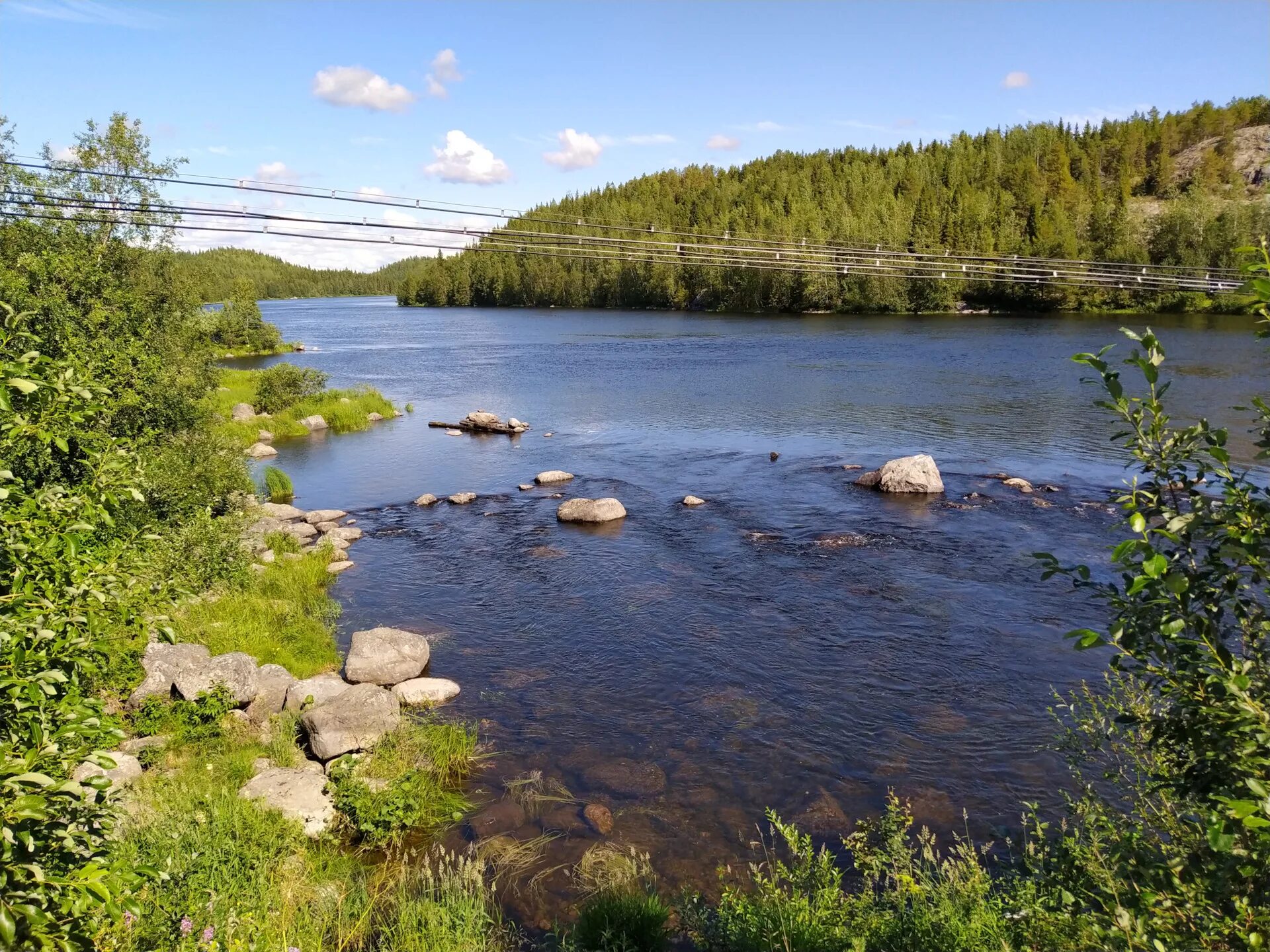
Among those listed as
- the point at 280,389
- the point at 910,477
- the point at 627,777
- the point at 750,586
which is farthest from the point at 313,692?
the point at 280,389

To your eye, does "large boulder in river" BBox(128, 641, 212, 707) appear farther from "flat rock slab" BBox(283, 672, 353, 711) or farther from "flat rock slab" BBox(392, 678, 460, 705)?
"flat rock slab" BBox(392, 678, 460, 705)

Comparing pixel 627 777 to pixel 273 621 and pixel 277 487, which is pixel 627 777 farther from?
pixel 277 487

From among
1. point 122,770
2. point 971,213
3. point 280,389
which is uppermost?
point 971,213

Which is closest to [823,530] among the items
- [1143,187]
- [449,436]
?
[449,436]

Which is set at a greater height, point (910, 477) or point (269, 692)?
point (910, 477)

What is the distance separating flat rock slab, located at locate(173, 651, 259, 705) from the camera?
14883mm

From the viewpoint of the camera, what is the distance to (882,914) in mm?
8438

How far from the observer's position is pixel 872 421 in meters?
43.2

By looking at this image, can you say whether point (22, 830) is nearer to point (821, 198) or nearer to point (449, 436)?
point (449, 436)

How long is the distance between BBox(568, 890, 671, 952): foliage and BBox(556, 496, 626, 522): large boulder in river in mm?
19211

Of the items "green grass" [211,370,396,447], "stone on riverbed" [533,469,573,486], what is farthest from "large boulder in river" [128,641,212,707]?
"green grass" [211,370,396,447]

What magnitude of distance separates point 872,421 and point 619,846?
34930 millimetres

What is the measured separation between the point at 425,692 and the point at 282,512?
640 inches

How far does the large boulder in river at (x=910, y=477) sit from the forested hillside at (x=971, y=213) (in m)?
67.8
